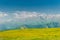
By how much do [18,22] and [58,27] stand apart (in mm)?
819

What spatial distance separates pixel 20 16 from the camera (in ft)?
11.4

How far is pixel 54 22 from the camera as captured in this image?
354 cm

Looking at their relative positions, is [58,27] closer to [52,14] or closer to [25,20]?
[52,14]

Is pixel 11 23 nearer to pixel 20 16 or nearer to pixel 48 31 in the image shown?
pixel 20 16

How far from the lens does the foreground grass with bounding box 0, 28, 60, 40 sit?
332cm

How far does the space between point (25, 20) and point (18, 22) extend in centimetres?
14

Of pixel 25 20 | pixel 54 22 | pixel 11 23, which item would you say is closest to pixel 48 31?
pixel 54 22

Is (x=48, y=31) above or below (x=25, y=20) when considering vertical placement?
below

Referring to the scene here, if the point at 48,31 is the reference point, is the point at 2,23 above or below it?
above

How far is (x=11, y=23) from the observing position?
3.45 m

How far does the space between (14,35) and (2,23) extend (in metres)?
0.34

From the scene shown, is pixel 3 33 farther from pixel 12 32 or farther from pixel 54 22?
pixel 54 22

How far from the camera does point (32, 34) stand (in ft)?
11.1

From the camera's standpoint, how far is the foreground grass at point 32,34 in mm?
3322
